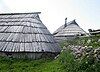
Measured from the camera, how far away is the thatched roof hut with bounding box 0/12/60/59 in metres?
22.3

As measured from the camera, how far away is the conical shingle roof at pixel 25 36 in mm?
22578

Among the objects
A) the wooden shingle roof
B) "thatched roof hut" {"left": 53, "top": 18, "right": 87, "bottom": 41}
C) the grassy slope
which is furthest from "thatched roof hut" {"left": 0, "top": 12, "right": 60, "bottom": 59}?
the wooden shingle roof

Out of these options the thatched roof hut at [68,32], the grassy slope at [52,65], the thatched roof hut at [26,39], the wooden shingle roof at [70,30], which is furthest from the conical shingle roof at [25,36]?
the wooden shingle roof at [70,30]

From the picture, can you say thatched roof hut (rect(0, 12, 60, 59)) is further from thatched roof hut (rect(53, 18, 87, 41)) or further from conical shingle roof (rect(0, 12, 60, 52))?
thatched roof hut (rect(53, 18, 87, 41))

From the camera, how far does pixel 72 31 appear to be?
43031 millimetres

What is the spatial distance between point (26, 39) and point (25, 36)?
0.53 m

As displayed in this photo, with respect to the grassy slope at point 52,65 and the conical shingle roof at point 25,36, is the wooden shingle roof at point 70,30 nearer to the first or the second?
the conical shingle roof at point 25,36

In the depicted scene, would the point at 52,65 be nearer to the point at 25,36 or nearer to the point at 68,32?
the point at 25,36

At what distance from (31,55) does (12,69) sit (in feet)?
13.0

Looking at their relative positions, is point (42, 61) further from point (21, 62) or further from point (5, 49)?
point (5, 49)

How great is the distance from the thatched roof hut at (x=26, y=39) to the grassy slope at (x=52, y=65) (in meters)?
0.97

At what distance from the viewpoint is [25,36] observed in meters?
23.9

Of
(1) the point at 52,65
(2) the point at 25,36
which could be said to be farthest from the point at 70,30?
(1) the point at 52,65

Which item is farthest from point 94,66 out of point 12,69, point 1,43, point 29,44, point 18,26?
point 18,26
